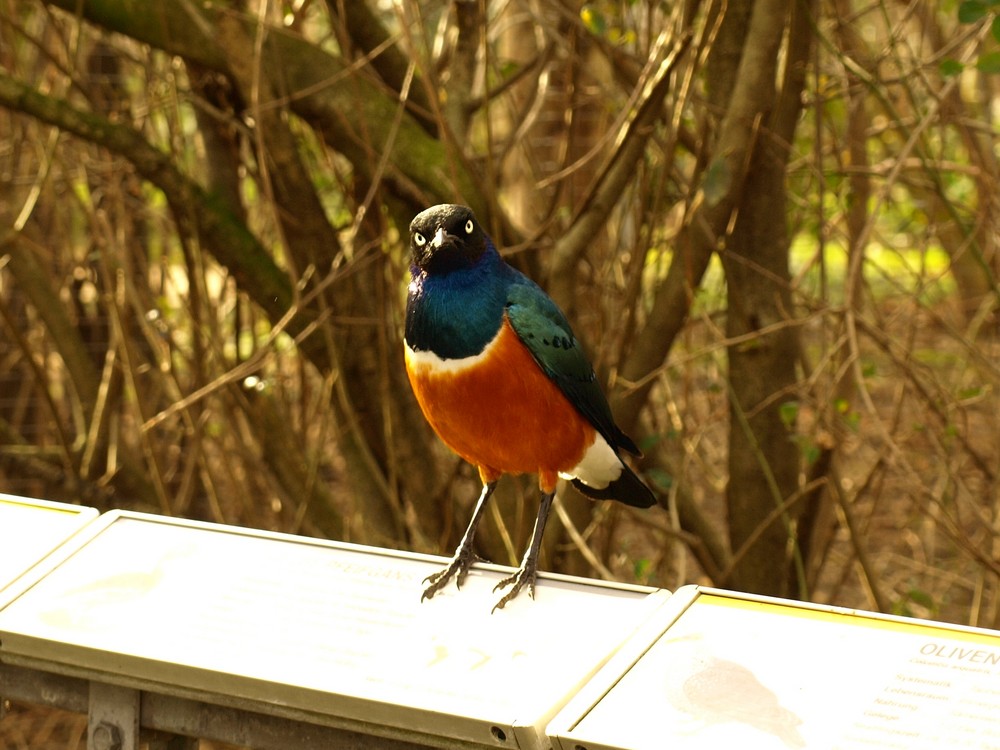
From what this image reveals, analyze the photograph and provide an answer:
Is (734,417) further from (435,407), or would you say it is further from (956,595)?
(956,595)

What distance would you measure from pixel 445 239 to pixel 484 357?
24 cm

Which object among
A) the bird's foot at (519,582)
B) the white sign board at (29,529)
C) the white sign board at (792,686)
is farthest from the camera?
the white sign board at (29,529)

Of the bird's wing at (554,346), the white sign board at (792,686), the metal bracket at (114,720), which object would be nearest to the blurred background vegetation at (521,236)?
the bird's wing at (554,346)

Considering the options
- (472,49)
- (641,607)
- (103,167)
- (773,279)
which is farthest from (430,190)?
(641,607)

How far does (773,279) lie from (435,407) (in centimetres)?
140

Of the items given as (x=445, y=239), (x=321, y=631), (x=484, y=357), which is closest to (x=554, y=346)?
(x=484, y=357)

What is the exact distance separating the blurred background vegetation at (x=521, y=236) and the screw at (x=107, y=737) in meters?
1.49

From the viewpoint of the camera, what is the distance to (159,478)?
4332 millimetres

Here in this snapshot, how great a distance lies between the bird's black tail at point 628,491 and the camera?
2896mm

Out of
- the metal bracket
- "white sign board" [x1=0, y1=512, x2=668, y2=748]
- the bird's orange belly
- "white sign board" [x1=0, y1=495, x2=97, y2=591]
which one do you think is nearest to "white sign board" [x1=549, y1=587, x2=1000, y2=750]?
"white sign board" [x1=0, y1=512, x2=668, y2=748]

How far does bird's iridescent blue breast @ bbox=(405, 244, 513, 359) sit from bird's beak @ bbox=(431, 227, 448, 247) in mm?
83

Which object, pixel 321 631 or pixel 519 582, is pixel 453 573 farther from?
pixel 321 631

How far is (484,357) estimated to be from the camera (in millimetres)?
2514

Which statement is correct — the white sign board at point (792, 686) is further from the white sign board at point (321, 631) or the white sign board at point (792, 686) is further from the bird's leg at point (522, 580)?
the bird's leg at point (522, 580)
